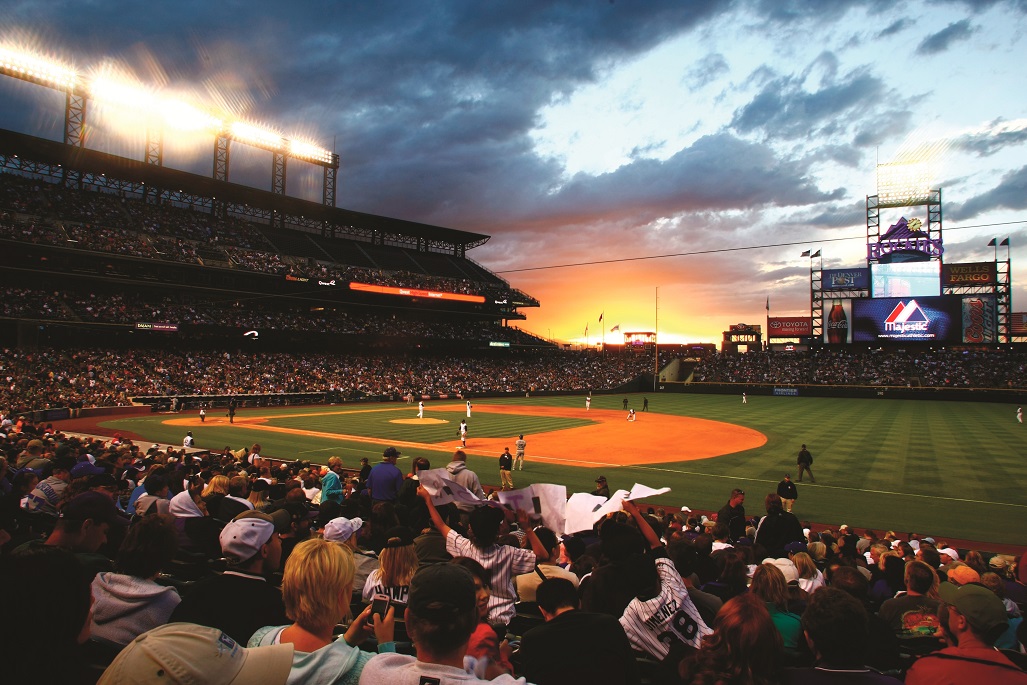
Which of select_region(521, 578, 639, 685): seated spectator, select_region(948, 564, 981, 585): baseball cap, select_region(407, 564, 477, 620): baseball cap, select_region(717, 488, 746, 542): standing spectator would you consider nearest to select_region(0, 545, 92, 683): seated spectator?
select_region(407, 564, 477, 620): baseball cap

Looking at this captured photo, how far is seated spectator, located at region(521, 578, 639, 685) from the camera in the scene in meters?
2.96

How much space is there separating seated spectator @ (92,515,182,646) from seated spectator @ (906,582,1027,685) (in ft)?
14.1

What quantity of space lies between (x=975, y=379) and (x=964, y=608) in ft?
252

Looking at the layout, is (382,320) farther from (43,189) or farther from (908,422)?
(908,422)

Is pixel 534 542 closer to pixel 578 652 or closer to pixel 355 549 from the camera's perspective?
pixel 355 549

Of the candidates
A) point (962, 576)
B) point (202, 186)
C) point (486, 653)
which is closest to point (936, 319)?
point (962, 576)

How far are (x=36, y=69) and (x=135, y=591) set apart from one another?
6129 centimetres

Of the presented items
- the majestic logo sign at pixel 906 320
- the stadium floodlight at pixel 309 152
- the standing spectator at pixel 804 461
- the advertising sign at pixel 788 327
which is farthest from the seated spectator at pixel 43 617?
the advertising sign at pixel 788 327

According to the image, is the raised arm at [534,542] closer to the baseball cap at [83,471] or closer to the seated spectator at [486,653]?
the seated spectator at [486,653]

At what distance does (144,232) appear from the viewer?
2109 inches

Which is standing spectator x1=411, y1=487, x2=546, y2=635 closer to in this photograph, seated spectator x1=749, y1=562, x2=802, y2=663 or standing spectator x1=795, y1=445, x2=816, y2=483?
seated spectator x1=749, y1=562, x2=802, y2=663

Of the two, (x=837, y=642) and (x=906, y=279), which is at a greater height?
(x=906, y=279)

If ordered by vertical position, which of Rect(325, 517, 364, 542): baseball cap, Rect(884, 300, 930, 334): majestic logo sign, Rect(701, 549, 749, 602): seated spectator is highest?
Rect(884, 300, 930, 334): majestic logo sign

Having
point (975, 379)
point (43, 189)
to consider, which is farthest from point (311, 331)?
point (975, 379)
